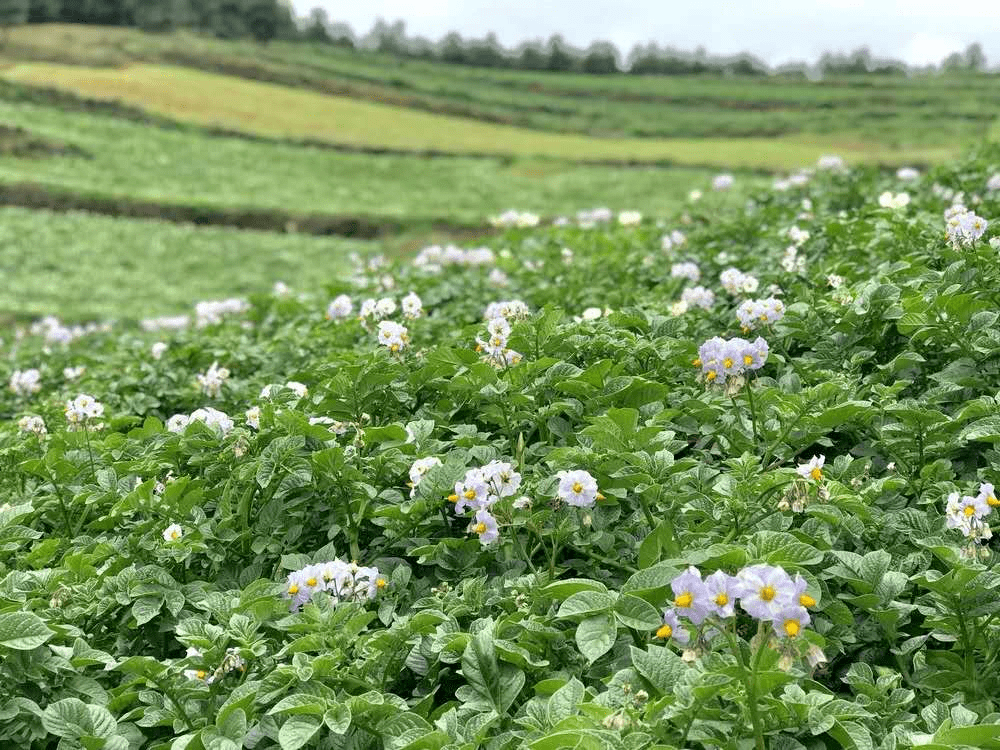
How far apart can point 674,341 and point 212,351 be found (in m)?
3.44

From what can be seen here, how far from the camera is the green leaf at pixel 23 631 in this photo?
8.14 feet

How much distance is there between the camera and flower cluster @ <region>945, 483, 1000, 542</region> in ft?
8.28

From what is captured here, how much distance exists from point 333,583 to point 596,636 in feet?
2.82

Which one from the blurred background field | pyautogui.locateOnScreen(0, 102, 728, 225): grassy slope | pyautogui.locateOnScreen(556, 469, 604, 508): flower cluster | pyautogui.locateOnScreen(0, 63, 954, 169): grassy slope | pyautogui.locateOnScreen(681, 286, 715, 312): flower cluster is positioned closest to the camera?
pyautogui.locateOnScreen(556, 469, 604, 508): flower cluster

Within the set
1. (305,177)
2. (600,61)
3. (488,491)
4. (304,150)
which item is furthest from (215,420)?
(600,61)

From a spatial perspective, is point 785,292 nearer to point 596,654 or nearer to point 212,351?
point 596,654

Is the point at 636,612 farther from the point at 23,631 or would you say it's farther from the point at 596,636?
the point at 23,631

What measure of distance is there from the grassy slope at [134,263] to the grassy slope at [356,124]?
51.5 feet

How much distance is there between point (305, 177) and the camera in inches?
1184

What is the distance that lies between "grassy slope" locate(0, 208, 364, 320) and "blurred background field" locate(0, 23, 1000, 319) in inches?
2.8

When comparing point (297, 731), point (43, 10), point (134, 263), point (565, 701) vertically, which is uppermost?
point (43, 10)

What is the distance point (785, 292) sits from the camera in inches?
195

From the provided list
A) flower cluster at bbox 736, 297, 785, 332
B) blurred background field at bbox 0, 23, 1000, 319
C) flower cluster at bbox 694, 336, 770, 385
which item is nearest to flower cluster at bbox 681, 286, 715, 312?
flower cluster at bbox 736, 297, 785, 332

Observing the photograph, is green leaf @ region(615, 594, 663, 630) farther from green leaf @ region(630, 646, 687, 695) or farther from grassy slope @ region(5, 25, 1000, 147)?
grassy slope @ region(5, 25, 1000, 147)
